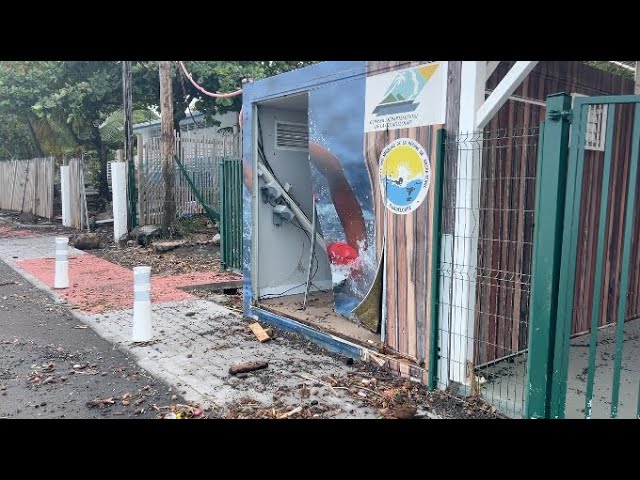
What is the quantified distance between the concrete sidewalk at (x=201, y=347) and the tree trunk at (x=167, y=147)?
10.0 ft

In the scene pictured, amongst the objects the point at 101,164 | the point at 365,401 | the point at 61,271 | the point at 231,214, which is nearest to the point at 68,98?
the point at 101,164

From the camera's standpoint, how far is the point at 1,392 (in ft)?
15.0

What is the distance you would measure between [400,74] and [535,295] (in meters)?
2.39

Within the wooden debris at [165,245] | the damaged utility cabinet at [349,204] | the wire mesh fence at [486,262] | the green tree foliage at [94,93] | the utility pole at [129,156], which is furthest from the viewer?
the green tree foliage at [94,93]

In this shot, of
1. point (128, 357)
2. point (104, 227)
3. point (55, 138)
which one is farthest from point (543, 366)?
point (55, 138)

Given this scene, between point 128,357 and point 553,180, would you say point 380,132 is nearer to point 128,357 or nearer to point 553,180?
point 553,180

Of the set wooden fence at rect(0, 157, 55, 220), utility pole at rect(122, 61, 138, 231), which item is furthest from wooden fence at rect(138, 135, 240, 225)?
wooden fence at rect(0, 157, 55, 220)

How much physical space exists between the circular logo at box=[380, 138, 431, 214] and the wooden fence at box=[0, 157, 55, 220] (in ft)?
54.2

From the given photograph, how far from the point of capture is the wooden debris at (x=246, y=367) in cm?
500

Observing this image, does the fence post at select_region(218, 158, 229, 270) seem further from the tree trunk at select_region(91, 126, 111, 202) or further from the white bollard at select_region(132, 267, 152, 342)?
the tree trunk at select_region(91, 126, 111, 202)

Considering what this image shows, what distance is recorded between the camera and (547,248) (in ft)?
11.5

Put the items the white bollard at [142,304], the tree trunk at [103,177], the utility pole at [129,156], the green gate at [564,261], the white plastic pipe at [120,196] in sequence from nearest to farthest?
the green gate at [564,261]
the white bollard at [142,304]
the white plastic pipe at [120,196]
the utility pole at [129,156]
the tree trunk at [103,177]

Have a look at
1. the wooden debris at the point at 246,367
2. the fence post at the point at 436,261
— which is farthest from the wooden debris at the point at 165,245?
the fence post at the point at 436,261

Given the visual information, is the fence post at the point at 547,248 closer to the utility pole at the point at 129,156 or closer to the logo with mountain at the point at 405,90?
the logo with mountain at the point at 405,90
